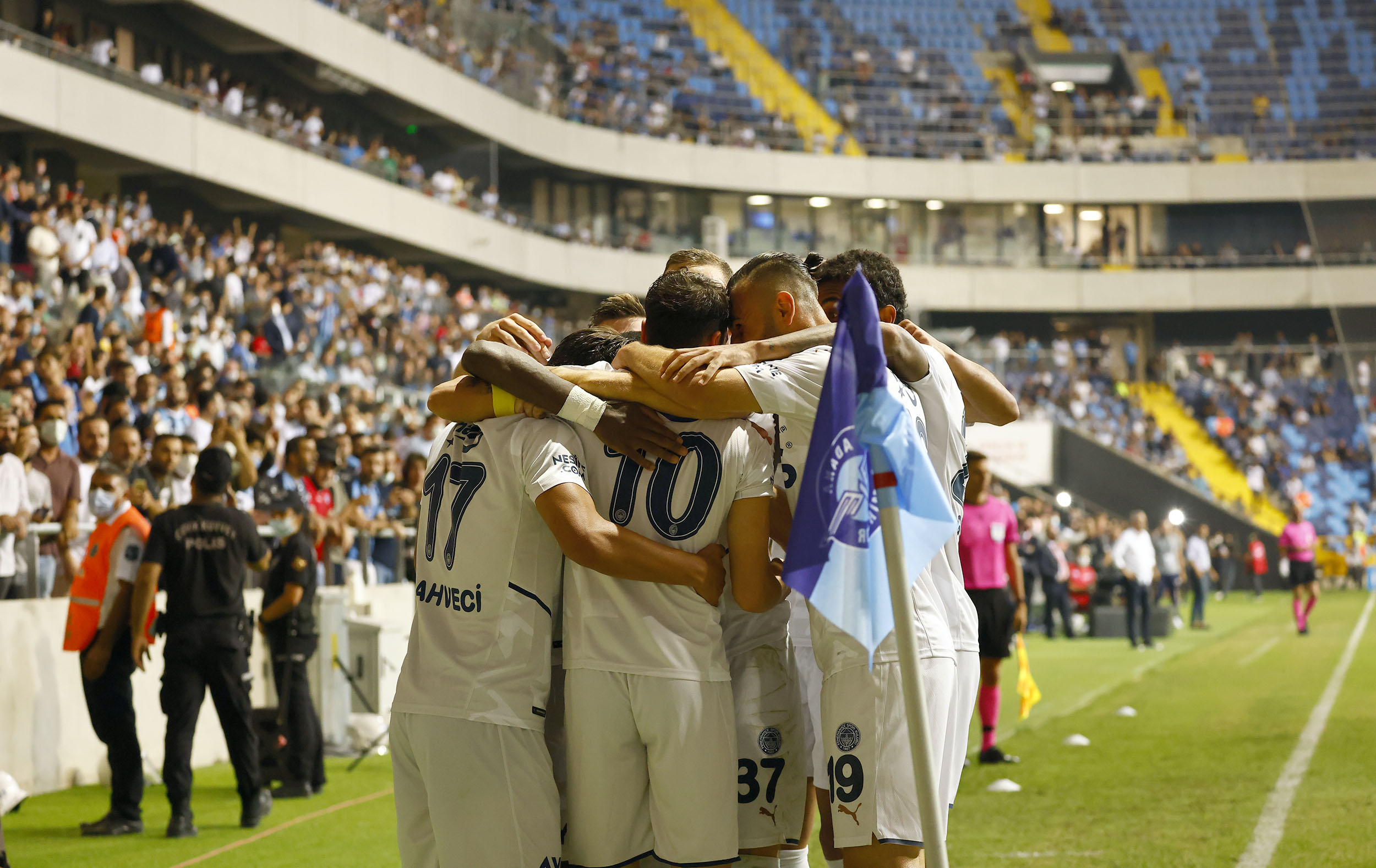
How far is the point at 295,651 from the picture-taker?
9195mm

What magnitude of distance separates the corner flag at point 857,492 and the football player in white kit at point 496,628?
1.38 feet

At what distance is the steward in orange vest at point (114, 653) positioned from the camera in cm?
791

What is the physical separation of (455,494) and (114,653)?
4.95 m

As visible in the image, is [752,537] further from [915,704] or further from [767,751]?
[915,704]

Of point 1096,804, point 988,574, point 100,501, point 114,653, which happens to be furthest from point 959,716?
point 100,501

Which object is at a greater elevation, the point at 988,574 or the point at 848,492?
the point at 848,492

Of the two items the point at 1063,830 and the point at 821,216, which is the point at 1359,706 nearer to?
the point at 1063,830

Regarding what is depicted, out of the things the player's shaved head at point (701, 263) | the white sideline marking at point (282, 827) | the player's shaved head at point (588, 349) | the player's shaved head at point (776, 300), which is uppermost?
the player's shaved head at point (701, 263)

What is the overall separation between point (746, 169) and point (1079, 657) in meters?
27.3

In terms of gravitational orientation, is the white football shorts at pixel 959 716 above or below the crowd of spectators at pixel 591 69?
below

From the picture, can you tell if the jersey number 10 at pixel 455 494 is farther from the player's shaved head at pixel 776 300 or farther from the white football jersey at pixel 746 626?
the player's shaved head at pixel 776 300

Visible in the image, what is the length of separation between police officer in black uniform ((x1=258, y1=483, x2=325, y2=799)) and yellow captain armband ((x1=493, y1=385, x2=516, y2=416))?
18.4 ft

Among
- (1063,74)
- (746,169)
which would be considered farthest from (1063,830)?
(1063,74)

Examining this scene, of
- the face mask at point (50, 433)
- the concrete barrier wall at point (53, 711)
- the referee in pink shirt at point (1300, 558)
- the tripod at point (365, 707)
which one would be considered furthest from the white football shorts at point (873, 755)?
the referee in pink shirt at point (1300, 558)
